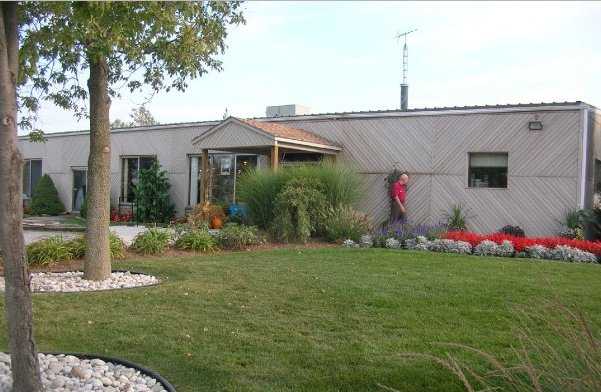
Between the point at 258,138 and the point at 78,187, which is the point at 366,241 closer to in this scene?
the point at 258,138

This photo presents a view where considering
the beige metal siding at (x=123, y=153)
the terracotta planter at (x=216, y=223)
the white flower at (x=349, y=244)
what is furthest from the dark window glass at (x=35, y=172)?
the white flower at (x=349, y=244)

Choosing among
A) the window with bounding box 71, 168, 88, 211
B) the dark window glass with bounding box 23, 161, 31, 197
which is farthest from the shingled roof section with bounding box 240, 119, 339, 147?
the dark window glass with bounding box 23, 161, 31, 197

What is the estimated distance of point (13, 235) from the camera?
331 centimetres

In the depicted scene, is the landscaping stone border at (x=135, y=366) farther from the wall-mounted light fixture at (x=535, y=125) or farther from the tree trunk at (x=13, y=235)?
the wall-mounted light fixture at (x=535, y=125)

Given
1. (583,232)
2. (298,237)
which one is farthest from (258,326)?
(583,232)

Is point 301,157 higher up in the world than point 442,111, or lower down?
lower down

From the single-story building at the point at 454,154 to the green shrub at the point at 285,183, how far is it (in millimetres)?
1334

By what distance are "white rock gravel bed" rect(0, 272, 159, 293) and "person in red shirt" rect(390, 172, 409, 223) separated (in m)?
8.06

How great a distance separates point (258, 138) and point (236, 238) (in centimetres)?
426

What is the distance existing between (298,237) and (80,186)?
45.9ft

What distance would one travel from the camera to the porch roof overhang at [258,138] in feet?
49.4

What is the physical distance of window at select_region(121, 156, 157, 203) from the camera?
70.7ft

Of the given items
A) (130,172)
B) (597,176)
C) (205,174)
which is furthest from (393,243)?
(130,172)

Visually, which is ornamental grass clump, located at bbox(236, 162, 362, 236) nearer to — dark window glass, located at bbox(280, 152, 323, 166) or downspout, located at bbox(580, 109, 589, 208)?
dark window glass, located at bbox(280, 152, 323, 166)
